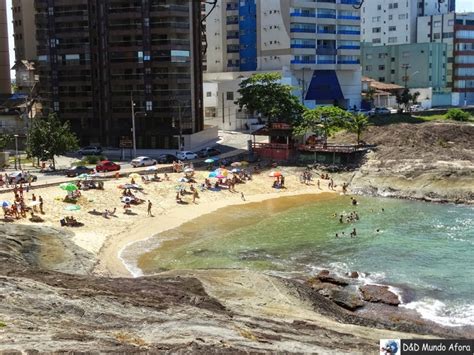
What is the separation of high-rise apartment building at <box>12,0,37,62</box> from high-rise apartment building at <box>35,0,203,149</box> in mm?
37422

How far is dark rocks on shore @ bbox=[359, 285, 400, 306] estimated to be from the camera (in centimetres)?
3884

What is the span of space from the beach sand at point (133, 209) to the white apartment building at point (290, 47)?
46363 millimetres

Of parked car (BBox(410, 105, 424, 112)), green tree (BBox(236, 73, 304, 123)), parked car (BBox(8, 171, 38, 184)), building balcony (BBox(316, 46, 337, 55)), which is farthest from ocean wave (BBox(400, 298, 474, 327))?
parked car (BBox(410, 105, 424, 112))

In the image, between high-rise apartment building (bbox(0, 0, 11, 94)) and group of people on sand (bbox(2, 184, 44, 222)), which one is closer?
group of people on sand (bbox(2, 184, 44, 222))

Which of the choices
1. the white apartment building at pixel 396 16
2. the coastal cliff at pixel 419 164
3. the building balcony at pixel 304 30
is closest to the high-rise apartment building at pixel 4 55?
the building balcony at pixel 304 30

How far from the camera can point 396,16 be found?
17175cm

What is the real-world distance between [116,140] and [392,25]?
101447 millimetres

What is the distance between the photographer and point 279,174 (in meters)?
79.2

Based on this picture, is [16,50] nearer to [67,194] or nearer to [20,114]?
[20,114]

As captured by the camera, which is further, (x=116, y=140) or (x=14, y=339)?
(x=116, y=140)

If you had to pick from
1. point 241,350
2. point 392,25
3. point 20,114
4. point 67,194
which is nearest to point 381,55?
point 392,25

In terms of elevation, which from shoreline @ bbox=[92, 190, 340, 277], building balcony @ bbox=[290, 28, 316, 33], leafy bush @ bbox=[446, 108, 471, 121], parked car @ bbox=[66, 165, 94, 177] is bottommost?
shoreline @ bbox=[92, 190, 340, 277]

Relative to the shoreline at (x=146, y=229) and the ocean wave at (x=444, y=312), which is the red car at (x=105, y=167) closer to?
the shoreline at (x=146, y=229)

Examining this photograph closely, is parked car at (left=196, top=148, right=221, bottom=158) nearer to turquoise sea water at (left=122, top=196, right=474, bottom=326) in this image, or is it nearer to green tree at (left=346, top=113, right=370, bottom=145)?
green tree at (left=346, top=113, right=370, bottom=145)
